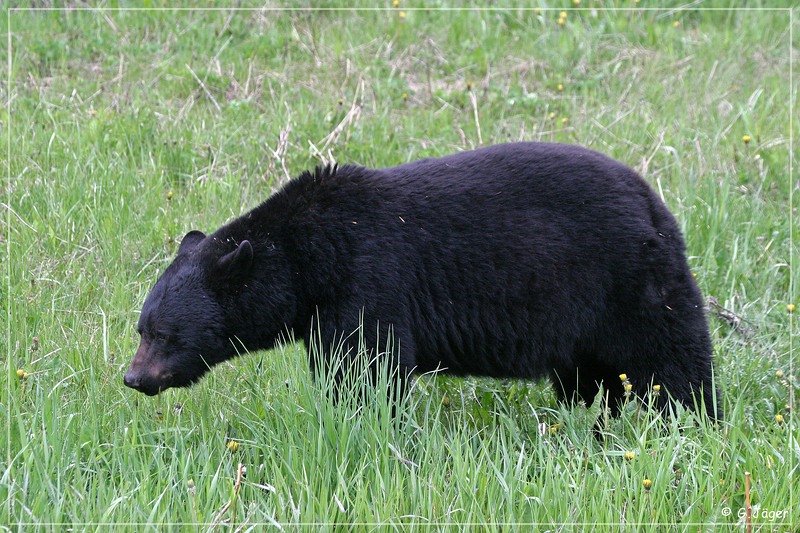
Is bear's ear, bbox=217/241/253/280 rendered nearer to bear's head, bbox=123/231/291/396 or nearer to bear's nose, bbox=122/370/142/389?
bear's head, bbox=123/231/291/396

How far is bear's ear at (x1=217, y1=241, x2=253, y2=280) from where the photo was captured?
4.39m

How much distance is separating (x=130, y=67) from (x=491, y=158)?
14.5 feet

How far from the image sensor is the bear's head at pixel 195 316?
446 cm

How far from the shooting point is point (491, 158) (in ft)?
15.5

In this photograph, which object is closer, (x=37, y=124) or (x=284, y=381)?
(x=284, y=381)

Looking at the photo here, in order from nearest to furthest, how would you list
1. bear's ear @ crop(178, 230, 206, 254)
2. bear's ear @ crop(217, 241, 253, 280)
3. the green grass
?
1. the green grass
2. bear's ear @ crop(217, 241, 253, 280)
3. bear's ear @ crop(178, 230, 206, 254)

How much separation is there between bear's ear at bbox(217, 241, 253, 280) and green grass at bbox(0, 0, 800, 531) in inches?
19.2

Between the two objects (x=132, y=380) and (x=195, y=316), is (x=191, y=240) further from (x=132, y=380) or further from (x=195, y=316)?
(x=132, y=380)

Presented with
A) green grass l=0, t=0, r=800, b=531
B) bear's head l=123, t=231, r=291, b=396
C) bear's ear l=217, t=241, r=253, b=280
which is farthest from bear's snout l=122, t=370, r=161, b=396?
bear's ear l=217, t=241, r=253, b=280

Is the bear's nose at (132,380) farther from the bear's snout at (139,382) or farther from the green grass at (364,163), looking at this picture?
the green grass at (364,163)

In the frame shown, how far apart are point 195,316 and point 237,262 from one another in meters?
0.31

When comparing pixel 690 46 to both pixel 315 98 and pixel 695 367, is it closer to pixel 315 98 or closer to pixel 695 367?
pixel 315 98

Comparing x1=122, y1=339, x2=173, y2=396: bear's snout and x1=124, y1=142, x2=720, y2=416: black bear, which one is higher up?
x1=124, y1=142, x2=720, y2=416: black bear

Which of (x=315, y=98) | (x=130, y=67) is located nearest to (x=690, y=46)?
(x=315, y=98)
